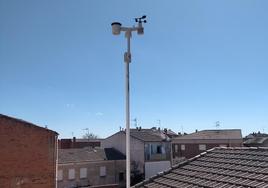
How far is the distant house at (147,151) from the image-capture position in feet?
152

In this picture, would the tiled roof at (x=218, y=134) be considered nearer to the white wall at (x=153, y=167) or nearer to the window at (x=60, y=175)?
the white wall at (x=153, y=167)

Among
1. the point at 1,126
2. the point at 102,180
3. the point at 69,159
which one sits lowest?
the point at 102,180

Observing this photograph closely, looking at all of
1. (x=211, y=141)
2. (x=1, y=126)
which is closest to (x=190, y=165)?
(x=1, y=126)

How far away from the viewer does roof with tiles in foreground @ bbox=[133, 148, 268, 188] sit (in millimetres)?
7277

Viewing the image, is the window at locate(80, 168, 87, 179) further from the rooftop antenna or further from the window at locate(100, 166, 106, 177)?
the rooftop antenna

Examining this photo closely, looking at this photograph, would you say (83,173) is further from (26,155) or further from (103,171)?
(26,155)

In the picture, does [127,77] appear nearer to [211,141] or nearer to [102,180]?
[102,180]

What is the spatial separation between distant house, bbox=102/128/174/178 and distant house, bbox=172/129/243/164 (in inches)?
558

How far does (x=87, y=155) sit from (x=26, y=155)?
16.6 meters

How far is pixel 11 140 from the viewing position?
27453 millimetres

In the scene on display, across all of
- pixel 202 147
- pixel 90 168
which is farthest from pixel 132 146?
pixel 202 147

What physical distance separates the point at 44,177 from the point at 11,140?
4205mm

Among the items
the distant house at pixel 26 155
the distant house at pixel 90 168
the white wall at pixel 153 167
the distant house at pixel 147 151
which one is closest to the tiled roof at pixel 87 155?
the distant house at pixel 90 168

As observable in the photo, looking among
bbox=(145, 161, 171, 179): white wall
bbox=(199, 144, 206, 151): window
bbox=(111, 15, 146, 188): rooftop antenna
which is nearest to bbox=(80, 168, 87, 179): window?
bbox=(145, 161, 171, 179): white wall
